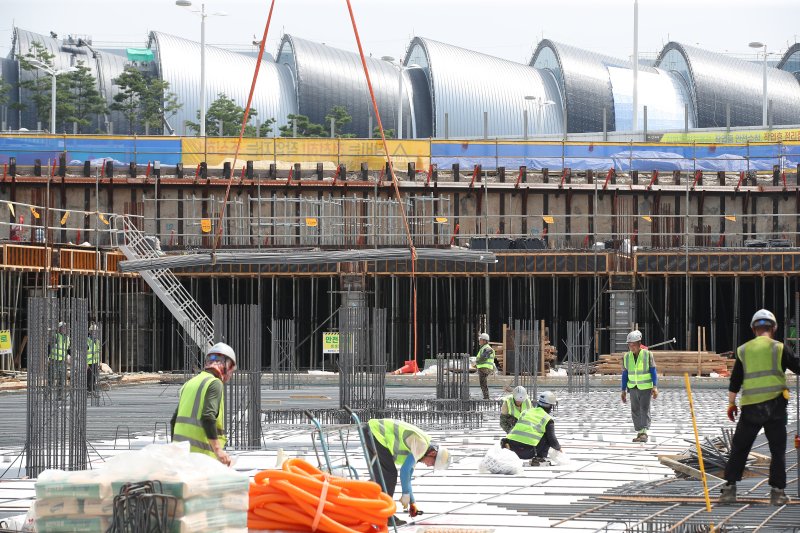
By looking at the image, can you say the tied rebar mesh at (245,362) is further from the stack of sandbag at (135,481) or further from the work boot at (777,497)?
the stack of sandbag at (135,481)

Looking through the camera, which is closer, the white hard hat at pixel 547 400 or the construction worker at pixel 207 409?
the construction worker at pixel 207 409

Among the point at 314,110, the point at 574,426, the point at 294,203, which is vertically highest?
the point at 314,110

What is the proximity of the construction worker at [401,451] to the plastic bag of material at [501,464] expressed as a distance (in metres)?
3.42

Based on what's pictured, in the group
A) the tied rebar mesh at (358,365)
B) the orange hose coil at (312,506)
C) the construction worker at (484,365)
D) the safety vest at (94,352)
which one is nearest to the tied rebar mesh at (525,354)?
the construction worker at (484,365)

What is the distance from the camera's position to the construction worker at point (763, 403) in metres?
10.6

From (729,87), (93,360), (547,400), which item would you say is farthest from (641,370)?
(729,87)

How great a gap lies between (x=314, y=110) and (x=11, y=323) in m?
44.5

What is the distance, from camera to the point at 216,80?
75.5 meters

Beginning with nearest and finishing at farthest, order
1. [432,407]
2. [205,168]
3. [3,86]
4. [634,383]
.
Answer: [634,383], [432,407], [205,168], [3,86]

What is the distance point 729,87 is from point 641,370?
6784 centimetres

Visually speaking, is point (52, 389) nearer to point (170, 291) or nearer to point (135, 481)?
point (135, 481)

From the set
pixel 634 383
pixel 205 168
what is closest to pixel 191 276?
pixel 205 168

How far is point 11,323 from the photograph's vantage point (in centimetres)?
3359

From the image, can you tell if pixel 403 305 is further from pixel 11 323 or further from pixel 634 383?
pixel 634 383
